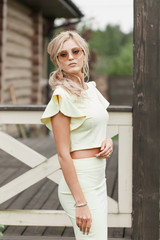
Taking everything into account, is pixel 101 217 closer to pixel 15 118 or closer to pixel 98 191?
pixel 98 191

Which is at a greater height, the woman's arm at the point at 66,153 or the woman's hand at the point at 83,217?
the woman's arm at the point at 66,153

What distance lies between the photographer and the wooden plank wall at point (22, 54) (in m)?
8.20

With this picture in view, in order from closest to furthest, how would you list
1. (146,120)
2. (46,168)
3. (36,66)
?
(146,120), (46,168), (36,66)

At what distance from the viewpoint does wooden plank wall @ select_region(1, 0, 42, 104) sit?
8.20 m

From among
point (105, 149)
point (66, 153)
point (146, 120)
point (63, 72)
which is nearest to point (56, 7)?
point (146, 120)

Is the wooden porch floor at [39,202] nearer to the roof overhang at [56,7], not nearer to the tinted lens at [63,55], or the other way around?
the tinted lens at [63,55]

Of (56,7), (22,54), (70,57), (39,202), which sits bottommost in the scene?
(39,202)

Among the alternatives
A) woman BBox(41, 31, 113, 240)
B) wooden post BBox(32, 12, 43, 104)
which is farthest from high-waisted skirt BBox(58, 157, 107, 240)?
wooden post BBox(32, 12, 43, 104)

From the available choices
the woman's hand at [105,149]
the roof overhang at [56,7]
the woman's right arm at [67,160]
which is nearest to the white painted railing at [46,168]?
the woman's hand at [105,149]

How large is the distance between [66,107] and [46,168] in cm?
137

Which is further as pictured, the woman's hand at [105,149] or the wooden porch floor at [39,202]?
the wooden porch floor at [39,202]

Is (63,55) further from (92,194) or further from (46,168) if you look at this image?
(46,168)

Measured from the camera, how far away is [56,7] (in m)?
9.20

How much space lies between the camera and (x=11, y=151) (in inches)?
131
